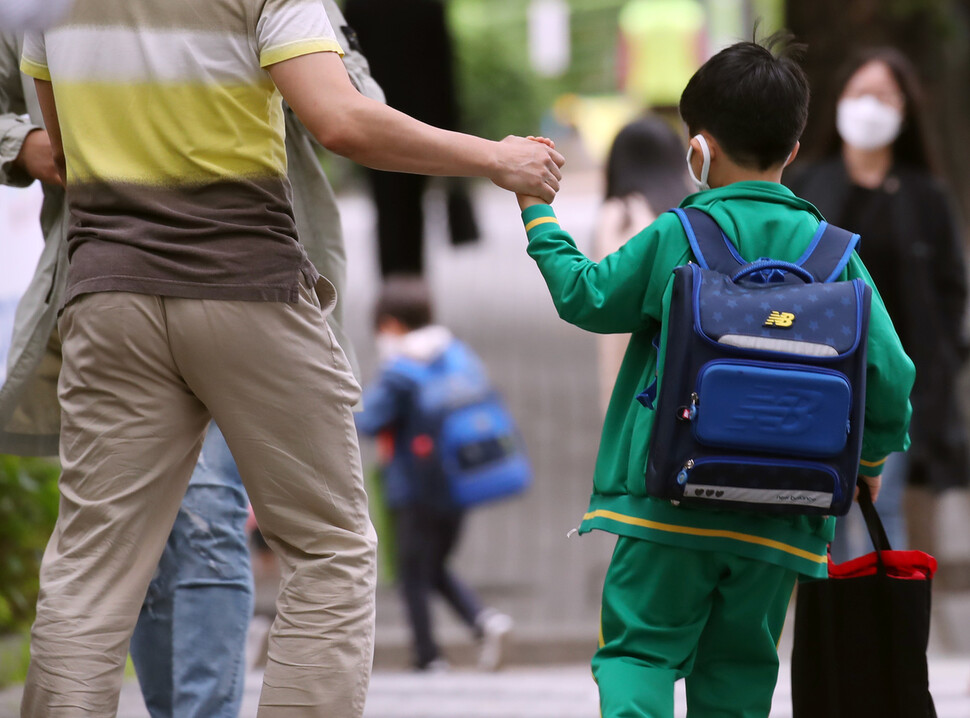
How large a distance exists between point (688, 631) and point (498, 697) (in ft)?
6.42

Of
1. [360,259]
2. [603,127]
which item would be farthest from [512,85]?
[360,259]

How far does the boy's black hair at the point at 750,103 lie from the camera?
113 inches

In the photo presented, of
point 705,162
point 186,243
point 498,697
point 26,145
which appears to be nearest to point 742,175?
point 705,162

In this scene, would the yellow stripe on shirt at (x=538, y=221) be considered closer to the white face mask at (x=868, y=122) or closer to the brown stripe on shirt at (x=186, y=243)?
the brown stripe on shirt at (x=186, y=243)

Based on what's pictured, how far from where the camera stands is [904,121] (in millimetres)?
5770

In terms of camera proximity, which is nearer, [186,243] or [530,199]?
[186,243]

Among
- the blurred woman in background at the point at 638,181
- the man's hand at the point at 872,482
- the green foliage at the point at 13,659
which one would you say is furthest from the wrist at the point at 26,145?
the blurred woman in background at the point at 638,181

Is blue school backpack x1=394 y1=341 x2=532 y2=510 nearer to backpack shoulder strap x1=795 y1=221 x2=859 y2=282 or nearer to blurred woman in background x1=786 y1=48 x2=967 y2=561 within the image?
blurred woman in background x1=786 y1=48 x2=967 y2=561

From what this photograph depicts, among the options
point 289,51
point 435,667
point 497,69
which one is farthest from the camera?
point 497,69

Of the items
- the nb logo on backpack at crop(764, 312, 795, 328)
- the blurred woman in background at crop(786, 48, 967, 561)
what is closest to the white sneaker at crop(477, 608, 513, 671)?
the blurred woman in background at crop(786, 48, 967, 561)

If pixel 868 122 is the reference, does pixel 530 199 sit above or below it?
below

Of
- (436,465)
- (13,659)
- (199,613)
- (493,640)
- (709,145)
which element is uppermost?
(709,145)

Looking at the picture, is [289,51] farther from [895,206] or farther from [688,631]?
[895,206]

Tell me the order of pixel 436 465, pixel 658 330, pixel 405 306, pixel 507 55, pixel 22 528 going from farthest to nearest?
pixel 507 55 < pixel 405 306 < pixel 436 465 < pixel 22 528 < pixel 658 330
